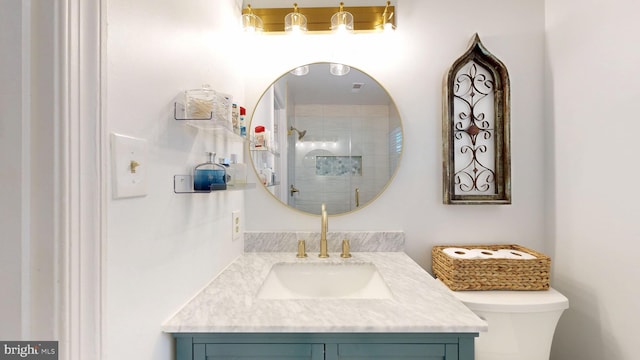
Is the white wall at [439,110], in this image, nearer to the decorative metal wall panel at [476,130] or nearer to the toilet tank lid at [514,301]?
the decorative metal wall panel at [476,130]

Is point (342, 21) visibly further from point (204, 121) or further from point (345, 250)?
point (345, 250)

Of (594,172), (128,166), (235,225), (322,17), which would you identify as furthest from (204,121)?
(594,172)

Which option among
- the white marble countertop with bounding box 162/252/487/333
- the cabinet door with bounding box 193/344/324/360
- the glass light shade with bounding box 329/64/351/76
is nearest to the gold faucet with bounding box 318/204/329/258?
the white marble countertop with bounding box 162/252/487/333

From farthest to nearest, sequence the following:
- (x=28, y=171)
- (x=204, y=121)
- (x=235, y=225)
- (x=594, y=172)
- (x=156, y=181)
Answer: (x=235, y=225) < (x=594, y=172) < (x=204, y=121) < (x=156, y=181) < (x=28, y=171)

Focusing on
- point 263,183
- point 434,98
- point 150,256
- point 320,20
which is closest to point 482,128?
point 434,98

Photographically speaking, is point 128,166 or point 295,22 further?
point 295,22

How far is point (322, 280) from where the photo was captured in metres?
1.22

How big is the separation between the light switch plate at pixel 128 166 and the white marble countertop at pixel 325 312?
0.36 meters

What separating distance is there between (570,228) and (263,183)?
4.71 feet

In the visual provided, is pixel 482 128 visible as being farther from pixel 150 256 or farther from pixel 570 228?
pixel 150 256

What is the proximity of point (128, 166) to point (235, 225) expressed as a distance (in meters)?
0.74

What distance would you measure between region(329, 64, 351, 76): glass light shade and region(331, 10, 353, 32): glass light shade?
160 mm

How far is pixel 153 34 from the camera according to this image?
25.9 inches

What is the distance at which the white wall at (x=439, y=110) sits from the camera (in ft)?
4.56
